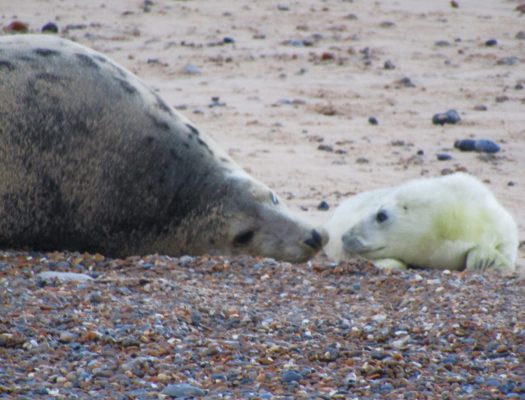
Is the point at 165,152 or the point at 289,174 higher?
the point at 165,152

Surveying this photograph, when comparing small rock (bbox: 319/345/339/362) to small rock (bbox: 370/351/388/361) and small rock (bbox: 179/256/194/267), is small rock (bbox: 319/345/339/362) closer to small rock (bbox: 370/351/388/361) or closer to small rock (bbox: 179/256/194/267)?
small rock (bbox: 370/351/388/361)

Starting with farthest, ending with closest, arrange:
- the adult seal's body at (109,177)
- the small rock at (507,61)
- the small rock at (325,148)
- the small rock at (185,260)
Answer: the small rock at (507,61) < the small rock at (325,148) < the adult seal's body at (109,177) < the small rock at (185,260)

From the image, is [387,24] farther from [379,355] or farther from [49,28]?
[379,355]

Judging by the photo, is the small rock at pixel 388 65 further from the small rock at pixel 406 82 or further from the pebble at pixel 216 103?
the pebble at pixel 216 103

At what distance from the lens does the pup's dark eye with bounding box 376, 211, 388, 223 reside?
5.89 meters

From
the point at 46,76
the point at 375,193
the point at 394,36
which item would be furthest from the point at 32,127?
the point at 394,36

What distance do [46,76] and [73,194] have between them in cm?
57

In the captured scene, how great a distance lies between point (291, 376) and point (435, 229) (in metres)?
2.39

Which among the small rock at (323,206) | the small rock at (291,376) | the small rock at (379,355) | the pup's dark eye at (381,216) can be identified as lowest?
the small rock at (323,206)

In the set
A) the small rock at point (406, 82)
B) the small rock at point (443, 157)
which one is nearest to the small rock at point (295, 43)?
the small rock at point (406, 82)

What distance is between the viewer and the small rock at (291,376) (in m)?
3.54

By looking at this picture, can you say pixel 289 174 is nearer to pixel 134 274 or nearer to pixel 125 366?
pixel 134 274

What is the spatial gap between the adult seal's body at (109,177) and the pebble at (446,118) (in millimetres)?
3735

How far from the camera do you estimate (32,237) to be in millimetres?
5387
